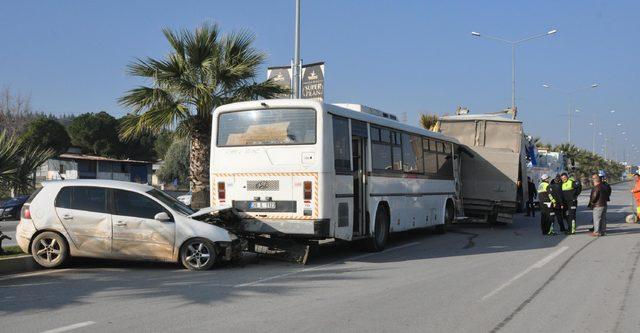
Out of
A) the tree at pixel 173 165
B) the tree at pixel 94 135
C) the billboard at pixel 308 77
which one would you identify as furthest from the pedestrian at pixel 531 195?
the tree at pixel 94 135

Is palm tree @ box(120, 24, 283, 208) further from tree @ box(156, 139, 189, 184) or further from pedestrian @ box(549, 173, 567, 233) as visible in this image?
tree @ box(156, 139, 189, 184)

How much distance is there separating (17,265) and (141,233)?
2.25m

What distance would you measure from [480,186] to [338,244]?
687 cm

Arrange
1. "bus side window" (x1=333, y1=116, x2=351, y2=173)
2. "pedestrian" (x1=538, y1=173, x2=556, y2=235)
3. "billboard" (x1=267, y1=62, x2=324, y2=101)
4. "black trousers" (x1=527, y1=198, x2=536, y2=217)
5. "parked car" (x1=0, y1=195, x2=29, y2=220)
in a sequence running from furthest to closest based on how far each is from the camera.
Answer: "black trousers" (x1=527, y1=198, x2=536, y2=217), "parked car" (x1=0, y1=195, x2=29, y2=220), "billboard" (x1=267, y1=62, x2=324, y2=101), "pedestrian" (x1=538, y1=173, x2=556, y2=235), "bus side window" (x1=333, y1=116, x2=351, y2=173)

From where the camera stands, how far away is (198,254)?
1043 centimetres

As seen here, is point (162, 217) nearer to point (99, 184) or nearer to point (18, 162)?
point (99, 184)

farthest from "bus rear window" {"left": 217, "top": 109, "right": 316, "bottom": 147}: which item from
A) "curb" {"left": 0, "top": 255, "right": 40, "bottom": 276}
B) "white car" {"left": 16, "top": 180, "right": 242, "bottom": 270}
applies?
"curb" {"left": 0, "top": 255, "right": 40, "bottom": 276}

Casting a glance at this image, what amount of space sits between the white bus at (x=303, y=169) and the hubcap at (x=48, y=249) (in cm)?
295

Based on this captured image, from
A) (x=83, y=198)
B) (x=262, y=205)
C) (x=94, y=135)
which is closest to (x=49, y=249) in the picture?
(x=83, y=198)

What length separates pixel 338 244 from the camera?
49.2 feet

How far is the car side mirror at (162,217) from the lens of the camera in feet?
33.6

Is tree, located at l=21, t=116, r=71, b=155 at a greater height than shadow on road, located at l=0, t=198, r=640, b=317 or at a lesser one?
greater

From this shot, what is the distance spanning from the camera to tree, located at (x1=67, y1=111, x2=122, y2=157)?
68562mm

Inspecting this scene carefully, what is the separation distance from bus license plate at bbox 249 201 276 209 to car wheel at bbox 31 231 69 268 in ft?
11.1
